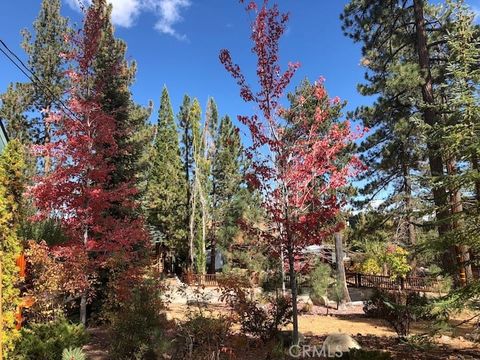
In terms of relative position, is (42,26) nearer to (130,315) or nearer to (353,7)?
(353,7)

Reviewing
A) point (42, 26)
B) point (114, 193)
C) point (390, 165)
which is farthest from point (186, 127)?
point (114, 193)

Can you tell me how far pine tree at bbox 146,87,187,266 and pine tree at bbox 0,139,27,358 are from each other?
20.3 metres

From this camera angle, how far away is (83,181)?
9305mm

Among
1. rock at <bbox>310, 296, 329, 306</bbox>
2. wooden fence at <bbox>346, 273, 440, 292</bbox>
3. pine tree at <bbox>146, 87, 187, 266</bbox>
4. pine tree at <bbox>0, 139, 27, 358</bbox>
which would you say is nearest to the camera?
pine tree at <bbox>0, 139, 27, 358</bbox>

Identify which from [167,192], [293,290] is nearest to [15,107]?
[167,192]

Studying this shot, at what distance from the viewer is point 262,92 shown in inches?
277

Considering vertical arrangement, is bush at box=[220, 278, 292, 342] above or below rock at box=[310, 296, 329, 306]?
above

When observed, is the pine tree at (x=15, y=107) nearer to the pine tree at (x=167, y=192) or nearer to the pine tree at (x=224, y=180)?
the pine tree at (x=167, y=192)

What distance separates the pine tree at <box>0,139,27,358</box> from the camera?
5.52 metres

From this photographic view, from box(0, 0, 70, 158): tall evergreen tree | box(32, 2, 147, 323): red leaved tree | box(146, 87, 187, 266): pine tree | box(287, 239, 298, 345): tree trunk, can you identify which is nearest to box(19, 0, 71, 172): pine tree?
box(0, 0, 70, 158): tall evergreen tree

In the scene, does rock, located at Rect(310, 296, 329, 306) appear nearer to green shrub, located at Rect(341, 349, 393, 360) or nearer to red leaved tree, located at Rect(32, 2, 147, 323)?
red leaved tree, located at Rect(32, 2, 147, 323)

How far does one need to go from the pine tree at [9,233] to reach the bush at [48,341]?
0.35m

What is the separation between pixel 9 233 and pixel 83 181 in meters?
3.63

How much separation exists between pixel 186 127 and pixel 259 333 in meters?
25.8
